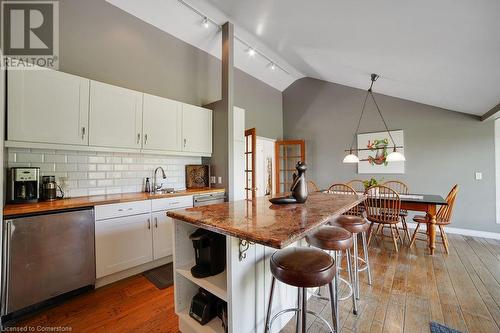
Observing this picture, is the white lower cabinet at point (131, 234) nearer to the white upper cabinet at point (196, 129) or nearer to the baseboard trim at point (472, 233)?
the white upper cabinet at point (196, 129)

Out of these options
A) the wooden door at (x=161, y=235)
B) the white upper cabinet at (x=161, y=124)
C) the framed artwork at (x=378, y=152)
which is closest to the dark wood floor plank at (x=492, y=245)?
the framed artwork at (x=378, y=152)

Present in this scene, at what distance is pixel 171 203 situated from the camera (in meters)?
2.62

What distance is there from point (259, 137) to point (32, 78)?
382 centimetres

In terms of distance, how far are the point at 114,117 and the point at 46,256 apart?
4.87ft

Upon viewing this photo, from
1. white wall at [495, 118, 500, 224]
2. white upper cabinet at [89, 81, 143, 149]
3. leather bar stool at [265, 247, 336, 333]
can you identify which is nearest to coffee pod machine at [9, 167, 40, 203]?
white upper cabinet at [89, 81, 143, 149]

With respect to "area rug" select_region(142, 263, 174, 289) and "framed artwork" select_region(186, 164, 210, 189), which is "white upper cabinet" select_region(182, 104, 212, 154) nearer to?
"framed artwork" select_region(186, 164, 210, 189)

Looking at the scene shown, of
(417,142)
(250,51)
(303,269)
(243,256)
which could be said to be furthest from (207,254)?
(417,142)

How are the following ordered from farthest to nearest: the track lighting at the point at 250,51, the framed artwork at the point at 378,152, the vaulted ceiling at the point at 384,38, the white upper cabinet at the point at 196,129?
the framed artwork at the point at 378,152 < the track lighting at the point at 250,51 < the white upper cabinet at the point at 196,129 < the vaulted ceiling at the point at 384,38

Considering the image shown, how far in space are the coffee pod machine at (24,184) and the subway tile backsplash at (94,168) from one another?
210 mm

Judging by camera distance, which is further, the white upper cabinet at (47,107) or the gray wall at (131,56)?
the gray wall at (131,56)

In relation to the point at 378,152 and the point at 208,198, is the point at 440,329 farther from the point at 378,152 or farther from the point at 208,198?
the point at 378,152

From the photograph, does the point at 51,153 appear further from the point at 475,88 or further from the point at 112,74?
A: the point at 475,88

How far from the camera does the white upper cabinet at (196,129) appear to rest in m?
3.14

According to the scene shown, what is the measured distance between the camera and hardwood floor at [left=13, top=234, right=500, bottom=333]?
64.3 inches
